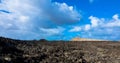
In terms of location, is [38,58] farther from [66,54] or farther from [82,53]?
[82,53]

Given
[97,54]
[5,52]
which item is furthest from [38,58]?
[97,54]

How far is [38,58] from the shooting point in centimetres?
2041

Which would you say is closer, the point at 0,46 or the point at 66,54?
the point at 0,46

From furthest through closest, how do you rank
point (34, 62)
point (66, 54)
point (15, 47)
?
point (66, 54), point (15, 47), point (34, 62)

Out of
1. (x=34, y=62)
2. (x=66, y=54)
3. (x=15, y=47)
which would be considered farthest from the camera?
(x=66, y=54)

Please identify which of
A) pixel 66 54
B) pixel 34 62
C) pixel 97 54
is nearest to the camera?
pixel 34 62

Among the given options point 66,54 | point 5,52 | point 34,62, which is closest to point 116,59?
point 66,54

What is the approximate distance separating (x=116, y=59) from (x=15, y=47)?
7.83 metres

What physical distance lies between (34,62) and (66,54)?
12.4 ft

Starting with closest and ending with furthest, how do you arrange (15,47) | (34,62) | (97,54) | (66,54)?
1. (34,62)
2. (15,47)
3. (66,54)
4. (97,54)

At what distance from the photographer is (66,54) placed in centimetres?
2277

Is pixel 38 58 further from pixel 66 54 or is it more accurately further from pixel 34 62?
pixel 66 54

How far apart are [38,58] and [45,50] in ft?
7.23

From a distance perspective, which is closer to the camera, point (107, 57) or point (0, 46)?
point (0, 46)
